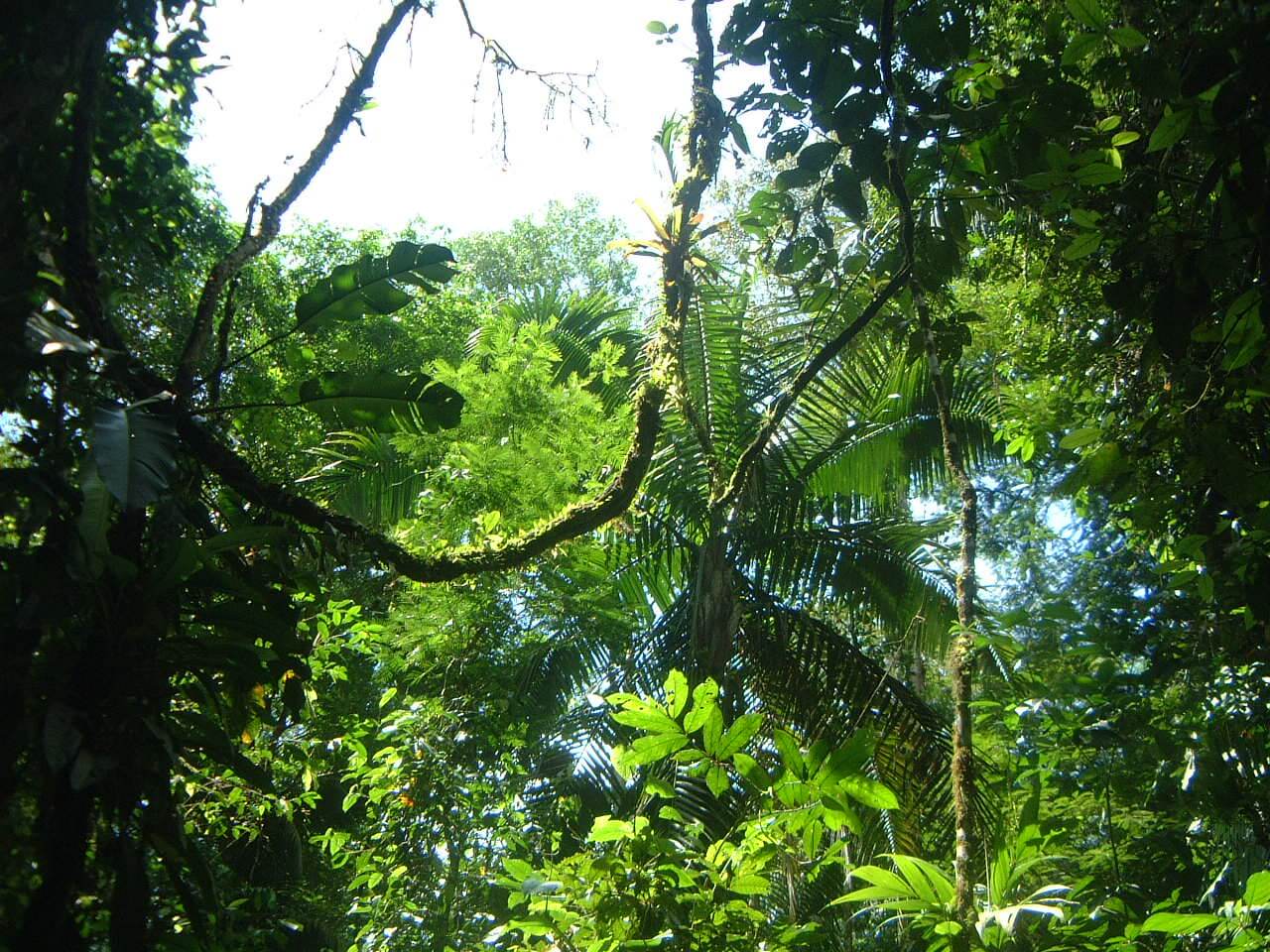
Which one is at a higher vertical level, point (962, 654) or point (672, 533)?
point (672, 533)

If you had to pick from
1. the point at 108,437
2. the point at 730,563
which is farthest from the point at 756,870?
the point at 730,563

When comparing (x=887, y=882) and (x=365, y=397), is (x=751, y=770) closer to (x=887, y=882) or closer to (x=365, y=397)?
(x=887, y=882)

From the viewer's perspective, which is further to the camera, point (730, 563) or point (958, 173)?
point (730, 563)

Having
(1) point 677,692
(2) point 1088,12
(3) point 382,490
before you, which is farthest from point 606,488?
(3) point 382,490

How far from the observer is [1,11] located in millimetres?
1825

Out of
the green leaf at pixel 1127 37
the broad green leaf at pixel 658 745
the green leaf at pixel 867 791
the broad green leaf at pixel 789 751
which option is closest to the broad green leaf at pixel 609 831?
the broad green leaf at pixel 658 745

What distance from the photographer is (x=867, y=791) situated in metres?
2.36

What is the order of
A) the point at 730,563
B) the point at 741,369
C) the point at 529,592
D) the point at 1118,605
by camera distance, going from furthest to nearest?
1. the point at 741,369
2. the point at 730,563
3. the point at 529,592
4. the point at 1118,605

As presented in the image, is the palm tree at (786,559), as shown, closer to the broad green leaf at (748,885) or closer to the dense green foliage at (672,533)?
the dense green foliage at (672,533)

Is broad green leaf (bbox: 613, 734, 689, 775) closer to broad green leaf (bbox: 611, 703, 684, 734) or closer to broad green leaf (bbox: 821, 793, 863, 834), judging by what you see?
broad green leaf (bbox: 611, 703, 684, 734)

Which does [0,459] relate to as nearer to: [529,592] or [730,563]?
[529,592]

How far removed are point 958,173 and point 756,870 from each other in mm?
1987

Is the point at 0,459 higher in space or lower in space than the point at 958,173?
lower

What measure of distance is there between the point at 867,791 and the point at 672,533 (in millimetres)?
5197
